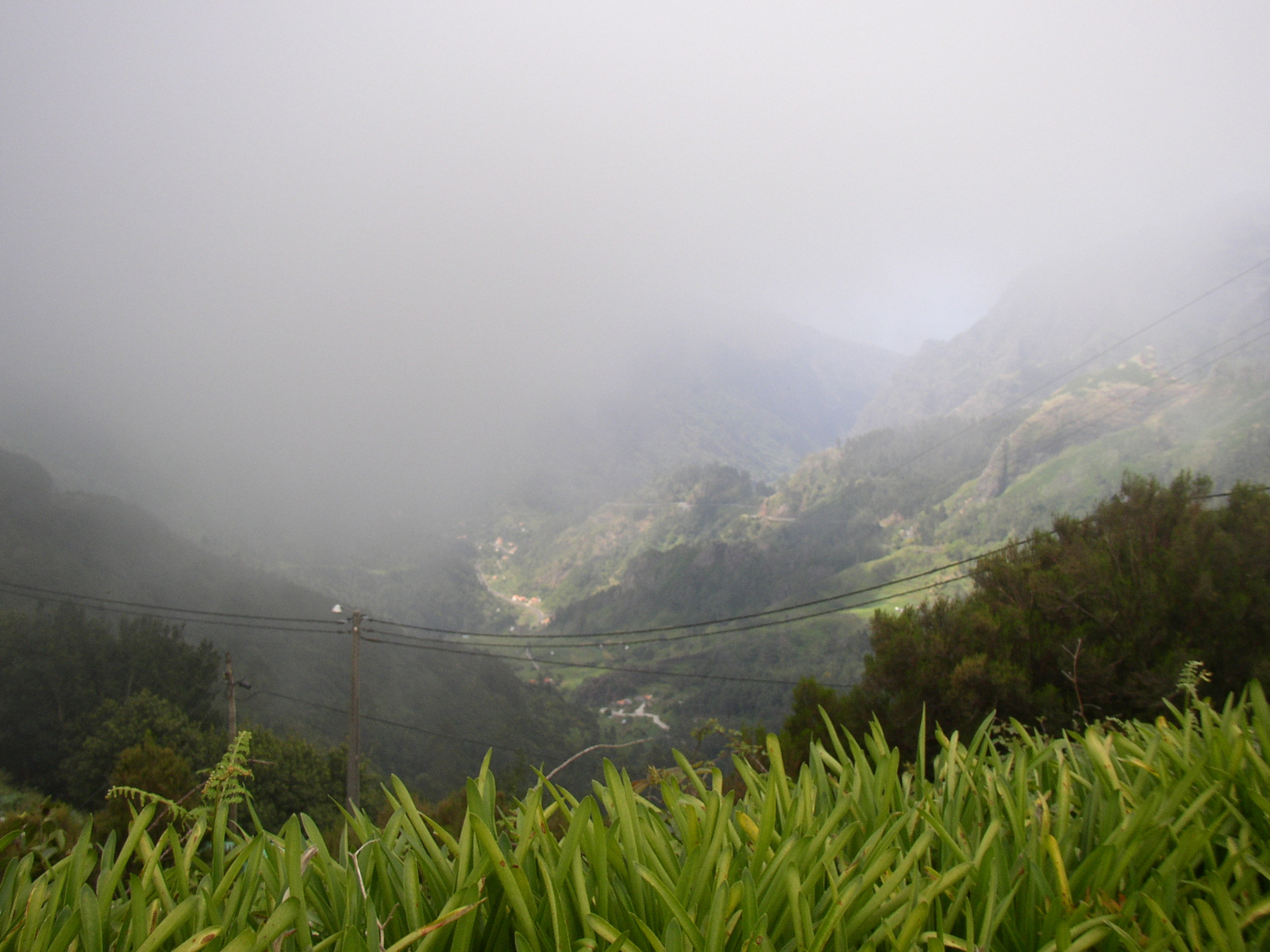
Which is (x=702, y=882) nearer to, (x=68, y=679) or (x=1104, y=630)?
(x=1104, y=630)

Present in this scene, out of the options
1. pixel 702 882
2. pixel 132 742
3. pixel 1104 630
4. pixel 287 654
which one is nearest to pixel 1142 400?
pixel 1104 630

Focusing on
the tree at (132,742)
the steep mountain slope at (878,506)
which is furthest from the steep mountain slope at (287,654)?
the steep mountain slope at (878,506)

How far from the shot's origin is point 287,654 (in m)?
59.1

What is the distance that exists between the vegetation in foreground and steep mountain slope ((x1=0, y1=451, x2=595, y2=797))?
4487cm

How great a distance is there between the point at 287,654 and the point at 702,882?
6711 centimetres

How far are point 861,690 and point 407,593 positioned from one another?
134 m

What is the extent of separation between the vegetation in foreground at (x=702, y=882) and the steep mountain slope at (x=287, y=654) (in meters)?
44.9

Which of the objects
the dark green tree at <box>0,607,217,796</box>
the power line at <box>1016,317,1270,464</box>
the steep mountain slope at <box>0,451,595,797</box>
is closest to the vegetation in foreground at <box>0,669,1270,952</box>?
the dark green tree at <box>0,607,217,796</box>

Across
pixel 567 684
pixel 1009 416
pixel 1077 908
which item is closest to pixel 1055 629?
pixel 1077 908

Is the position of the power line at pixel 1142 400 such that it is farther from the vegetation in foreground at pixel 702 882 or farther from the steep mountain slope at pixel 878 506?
the vegetation in foreground at pixel 702 882

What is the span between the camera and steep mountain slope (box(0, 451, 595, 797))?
4881cm

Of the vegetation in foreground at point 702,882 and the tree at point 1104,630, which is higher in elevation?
the vegetation in foreground at point 702,882

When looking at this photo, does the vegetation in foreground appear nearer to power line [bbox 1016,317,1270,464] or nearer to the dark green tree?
the dark green tree

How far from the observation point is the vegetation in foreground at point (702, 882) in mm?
1164
